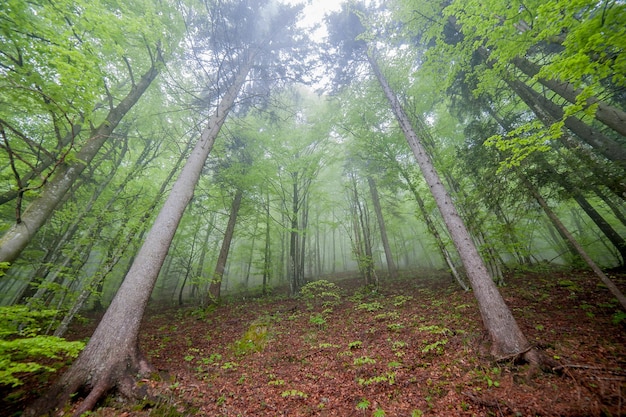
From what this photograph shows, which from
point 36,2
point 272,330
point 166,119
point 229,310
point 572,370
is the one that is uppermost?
point 166,119

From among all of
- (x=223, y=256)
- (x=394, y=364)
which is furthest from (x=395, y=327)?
(x=223, y=256)

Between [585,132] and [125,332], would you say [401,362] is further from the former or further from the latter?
[585,132]

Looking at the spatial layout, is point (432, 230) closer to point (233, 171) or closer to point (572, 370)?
point (572, 370)

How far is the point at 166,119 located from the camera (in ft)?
36.2

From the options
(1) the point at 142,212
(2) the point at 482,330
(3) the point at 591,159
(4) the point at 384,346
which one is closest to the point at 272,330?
(4) the point at 384,346

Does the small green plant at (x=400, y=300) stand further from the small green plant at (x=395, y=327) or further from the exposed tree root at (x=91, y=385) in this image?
the exposed tree root at (x=91, y=385)

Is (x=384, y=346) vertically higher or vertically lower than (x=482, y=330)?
lower

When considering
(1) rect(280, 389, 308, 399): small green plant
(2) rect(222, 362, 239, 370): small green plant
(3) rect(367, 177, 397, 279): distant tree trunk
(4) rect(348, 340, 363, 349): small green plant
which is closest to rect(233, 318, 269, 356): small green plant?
(2) rect(222, 362, 239, 370): small green plant

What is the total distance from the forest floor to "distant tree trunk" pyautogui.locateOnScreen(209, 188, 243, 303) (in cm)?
250

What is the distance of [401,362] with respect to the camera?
5.11 m

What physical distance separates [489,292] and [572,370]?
61.5 inches

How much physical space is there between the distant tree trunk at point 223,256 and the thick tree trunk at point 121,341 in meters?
5.97

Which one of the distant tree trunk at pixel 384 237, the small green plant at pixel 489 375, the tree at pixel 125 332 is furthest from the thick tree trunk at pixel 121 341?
the distant tree trunk at pixel 384 237

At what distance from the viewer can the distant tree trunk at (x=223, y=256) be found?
11320mm
